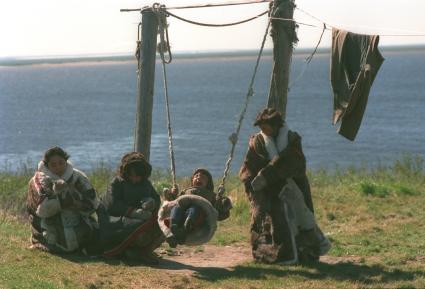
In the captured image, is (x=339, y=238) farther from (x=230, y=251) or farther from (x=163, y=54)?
(x=163, y=54)

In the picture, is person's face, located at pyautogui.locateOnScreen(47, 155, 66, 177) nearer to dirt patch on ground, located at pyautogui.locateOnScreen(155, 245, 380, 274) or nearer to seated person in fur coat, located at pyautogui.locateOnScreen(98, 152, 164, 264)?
seated person in fur coat, located at pyautogui.locateOnScreen(98, 152, 164, 264)

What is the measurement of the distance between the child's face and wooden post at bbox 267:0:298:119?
1264 millimetres

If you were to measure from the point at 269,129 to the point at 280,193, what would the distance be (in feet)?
2.24

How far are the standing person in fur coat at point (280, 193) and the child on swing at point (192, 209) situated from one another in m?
0.35

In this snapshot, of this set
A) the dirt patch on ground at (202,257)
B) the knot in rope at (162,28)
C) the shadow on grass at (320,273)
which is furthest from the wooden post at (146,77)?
the shadow on grass at (320,273)

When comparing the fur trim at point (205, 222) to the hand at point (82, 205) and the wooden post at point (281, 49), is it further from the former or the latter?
the wooden post at point (281, 49)

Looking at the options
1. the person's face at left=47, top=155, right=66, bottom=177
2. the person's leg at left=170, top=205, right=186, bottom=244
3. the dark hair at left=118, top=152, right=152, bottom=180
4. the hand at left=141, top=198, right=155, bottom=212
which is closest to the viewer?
the person's leg at left=170, top=205, right=186, bottom=244

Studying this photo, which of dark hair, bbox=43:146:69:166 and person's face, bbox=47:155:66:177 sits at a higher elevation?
dark hair, bbox=43:146:69:166

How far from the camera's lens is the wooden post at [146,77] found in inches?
390

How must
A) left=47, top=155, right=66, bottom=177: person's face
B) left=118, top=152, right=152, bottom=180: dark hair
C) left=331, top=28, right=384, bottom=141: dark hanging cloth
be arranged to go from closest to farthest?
left=331, top=28, right=384, bottom=141: dark hanging cloth → left=118, top=152, right=152, bottom=180: dark hair → left=47, top=155, right=66, bottom=177: person's face

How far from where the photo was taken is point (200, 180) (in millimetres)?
8219

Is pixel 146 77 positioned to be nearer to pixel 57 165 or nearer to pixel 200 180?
pixel 57 165

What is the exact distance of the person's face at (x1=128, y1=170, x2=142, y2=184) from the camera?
8.27 m

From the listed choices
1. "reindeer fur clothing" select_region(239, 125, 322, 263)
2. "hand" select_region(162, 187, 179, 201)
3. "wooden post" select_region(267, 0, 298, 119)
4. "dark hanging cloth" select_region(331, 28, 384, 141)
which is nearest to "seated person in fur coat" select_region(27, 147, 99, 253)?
"hand" select_region(162, 187, 179, 201)
